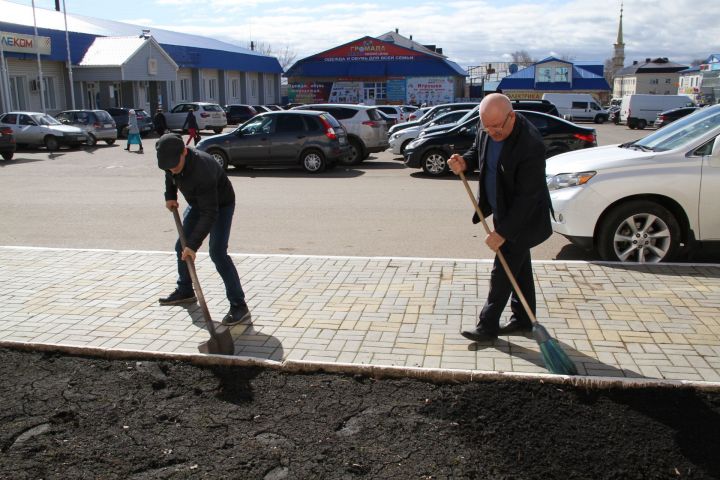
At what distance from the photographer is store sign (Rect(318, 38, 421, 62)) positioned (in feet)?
194

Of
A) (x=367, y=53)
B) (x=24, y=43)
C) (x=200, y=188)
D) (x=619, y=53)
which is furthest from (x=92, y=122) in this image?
(x=619, y=53)

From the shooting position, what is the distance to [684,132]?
7.16 metres

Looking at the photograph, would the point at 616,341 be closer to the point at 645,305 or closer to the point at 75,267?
the point at 645,305

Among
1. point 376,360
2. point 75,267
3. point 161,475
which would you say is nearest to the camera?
point 161,475

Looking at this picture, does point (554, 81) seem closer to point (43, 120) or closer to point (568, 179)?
point (43, 120)

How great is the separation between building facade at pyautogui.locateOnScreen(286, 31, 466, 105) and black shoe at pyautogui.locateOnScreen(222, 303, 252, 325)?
53.9 meters

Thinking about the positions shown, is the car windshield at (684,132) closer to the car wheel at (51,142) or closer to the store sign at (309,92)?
the car wheel at (51,142)

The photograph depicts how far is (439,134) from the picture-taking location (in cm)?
1566

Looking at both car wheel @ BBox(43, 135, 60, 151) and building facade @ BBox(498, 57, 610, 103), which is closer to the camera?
car wheel @ BBox(43, 135, 60, 151)

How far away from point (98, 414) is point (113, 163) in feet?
57.0

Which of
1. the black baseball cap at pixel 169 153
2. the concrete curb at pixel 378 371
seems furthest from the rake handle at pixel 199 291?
the black baseball cap at pixel 169 153

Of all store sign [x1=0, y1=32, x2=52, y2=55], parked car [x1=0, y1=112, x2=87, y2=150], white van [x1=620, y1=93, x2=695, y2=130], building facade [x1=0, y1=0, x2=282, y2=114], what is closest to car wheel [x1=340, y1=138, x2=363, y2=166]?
parked car [x1=0, y1=112, x2=87, y2=150]

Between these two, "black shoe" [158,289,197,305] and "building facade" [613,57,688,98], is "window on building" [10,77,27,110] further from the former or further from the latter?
"building facade" [613,57,688,98]

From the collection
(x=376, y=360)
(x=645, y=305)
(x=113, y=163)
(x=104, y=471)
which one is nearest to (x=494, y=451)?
(x=376, y=360)
